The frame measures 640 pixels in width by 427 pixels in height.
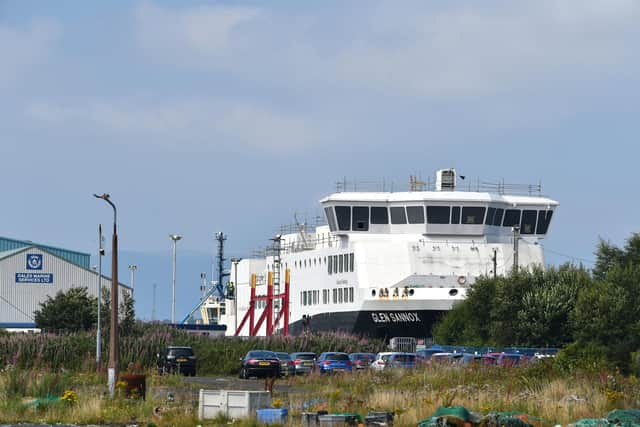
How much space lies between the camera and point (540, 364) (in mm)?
41625

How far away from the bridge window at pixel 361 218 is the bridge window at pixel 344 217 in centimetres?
34

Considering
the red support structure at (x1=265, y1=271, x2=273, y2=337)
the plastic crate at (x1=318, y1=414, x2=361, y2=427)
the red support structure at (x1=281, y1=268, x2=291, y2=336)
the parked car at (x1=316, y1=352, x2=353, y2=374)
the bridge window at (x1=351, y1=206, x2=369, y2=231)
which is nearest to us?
the plastic crate at (x1=318, y1=414, x2=361, y2=427)

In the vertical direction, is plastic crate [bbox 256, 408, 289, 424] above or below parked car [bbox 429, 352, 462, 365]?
below

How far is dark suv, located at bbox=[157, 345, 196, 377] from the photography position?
5506 centimetres

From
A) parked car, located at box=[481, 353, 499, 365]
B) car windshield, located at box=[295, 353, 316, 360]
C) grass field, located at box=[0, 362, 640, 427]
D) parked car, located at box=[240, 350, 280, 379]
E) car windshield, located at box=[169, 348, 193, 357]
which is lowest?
grass field, located at box=[0, 362, 640, 427]

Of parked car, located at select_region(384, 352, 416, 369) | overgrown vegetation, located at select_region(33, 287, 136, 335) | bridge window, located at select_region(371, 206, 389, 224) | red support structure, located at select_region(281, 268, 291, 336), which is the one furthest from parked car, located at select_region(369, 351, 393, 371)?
overgrown vegetation, located at select_region(33, 287, 136, 335)

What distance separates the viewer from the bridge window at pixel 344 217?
74688mm

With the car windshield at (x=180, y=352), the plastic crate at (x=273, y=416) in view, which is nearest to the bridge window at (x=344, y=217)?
the car windshield at (x=180, y=352)

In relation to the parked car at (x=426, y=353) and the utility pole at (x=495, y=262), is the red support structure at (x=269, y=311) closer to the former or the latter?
the utility pole at (x=495, y=262)

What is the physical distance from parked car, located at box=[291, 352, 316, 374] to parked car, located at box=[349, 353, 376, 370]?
1.73 metres

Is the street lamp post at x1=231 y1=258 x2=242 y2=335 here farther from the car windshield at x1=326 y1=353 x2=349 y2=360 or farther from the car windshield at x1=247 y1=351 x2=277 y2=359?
the car windshield at x1=247 y1=351 x2=277 y2=359

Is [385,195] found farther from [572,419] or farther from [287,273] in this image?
[572,419]

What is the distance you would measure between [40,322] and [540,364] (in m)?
53.0

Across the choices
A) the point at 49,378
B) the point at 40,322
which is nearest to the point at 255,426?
the point at 49,378
